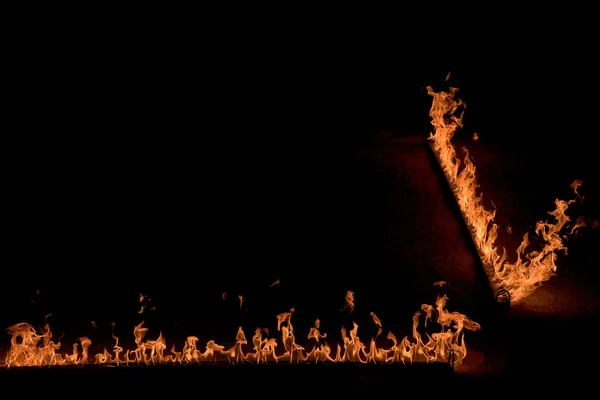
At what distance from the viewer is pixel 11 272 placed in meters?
7.49

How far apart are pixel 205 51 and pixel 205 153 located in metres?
3.16

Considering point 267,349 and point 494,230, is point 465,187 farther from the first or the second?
point 267,349

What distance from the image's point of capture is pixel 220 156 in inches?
372

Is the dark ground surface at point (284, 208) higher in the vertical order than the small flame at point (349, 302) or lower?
higher

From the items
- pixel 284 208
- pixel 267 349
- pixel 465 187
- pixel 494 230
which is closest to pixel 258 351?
pixel 267 349

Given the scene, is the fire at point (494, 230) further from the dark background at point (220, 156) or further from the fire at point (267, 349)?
the fire at point (267, 349)

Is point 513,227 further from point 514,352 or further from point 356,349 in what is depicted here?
point 356,349

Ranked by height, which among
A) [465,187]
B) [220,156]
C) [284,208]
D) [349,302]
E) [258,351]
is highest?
[220,156]

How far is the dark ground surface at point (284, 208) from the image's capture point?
258 inches

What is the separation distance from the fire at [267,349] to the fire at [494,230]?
905 millimetres

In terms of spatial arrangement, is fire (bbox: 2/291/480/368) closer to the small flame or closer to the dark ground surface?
the dark ground surface

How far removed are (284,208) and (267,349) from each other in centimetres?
263

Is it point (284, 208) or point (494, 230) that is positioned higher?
point (284, 208)

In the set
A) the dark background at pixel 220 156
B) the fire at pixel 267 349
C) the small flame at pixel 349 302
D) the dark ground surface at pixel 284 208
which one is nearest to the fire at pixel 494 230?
the dark ground surface at pixel 284 208
